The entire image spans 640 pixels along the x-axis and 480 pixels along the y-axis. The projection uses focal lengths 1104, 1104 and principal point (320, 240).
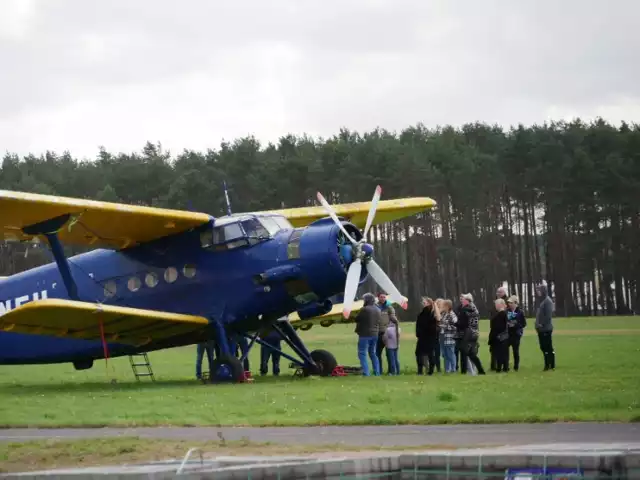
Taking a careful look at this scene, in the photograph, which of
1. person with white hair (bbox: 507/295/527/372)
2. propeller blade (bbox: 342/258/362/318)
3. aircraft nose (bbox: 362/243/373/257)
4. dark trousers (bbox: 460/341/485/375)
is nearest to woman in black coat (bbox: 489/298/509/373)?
person with white hair (bbox: 507/295/527/372)

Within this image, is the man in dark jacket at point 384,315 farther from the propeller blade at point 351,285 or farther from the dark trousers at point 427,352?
the propeller blade at point 351,285

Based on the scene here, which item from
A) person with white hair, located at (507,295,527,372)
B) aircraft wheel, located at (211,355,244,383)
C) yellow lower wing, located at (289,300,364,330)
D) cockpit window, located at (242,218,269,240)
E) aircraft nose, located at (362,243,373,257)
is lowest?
aircraft wheel, located at (211,355,244,383)

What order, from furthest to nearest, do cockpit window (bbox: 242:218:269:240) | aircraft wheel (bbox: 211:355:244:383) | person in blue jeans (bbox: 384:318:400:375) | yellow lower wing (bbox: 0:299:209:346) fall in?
person in blue jeans (bbox: 384:318:400:375) → cockpit window (bbox: 242:218:269:240) → aircraft wheel (bbox: 211:355:244:383) → yellow lower wing (bbox: 0:299:209:346)

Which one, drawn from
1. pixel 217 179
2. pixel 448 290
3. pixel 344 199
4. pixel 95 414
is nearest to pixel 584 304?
pixel 448 290

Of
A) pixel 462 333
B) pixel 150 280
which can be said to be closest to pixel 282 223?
pixel 150 280

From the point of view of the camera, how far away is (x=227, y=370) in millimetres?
23391

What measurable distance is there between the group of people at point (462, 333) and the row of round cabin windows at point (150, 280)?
157 inches

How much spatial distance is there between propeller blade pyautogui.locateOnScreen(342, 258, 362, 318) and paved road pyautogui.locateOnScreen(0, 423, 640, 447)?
794cm

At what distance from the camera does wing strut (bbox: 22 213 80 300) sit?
23.0m

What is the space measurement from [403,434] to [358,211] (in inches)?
625

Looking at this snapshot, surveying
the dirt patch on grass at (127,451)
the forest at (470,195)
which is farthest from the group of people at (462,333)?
the forest at (470,195)

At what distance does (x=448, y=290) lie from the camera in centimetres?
9369

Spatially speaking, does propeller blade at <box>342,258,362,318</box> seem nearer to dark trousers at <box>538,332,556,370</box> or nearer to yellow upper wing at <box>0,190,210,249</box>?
yellow upper wing at <box>0,190,210,249</box>

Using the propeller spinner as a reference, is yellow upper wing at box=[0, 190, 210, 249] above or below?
above
